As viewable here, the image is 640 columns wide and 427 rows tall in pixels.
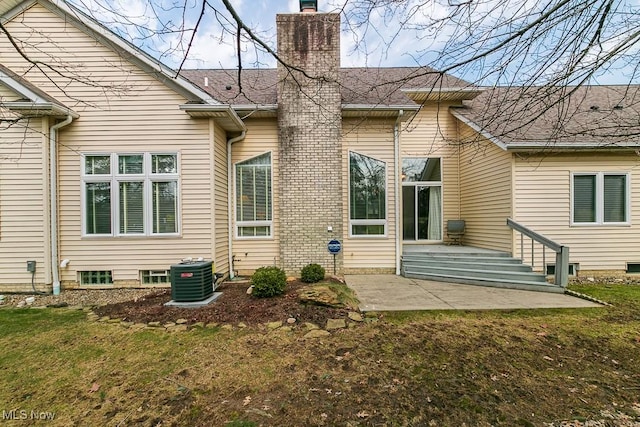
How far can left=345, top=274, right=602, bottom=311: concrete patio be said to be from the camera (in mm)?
5496

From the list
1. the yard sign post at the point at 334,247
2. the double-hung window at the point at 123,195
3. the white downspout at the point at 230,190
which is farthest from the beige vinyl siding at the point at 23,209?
the yard sign post at the point at 334,247

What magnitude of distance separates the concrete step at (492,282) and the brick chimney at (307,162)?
251 cm

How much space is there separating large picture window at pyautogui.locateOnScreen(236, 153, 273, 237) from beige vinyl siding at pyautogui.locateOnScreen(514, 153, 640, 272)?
6865mm

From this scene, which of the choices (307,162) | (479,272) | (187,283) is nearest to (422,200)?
(479,272)

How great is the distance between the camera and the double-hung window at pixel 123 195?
689 centimetres

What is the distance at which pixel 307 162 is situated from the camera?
7906 mm

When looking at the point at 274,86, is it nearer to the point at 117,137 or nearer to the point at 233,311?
the point at 117,137

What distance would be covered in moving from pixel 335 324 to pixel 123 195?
5844 mm

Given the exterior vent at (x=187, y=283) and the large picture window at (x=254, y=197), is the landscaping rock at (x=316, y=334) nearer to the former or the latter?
the exterior vent at (x=187, y=283)

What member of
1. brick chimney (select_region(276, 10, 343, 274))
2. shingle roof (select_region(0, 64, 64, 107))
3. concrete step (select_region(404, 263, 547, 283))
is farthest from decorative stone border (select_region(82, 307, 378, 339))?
shingle roof (select_region(0, 64, 64, 107))

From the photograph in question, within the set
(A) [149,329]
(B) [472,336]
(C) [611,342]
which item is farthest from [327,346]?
(C) [611,342]

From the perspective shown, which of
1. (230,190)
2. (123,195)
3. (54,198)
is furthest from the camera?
(230,190)

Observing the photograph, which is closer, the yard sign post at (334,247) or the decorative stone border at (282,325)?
the decorative stone border at (282,325)

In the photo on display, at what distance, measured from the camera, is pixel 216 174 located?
7316 millimetres
